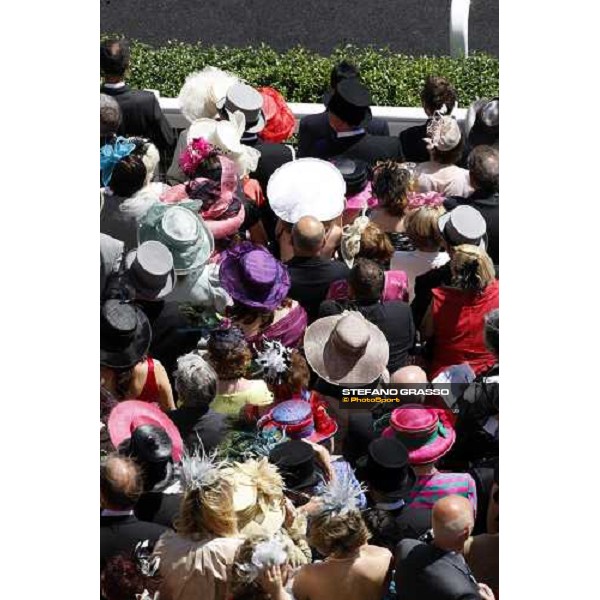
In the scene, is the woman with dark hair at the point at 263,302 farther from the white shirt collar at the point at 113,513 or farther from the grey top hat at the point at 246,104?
the grey top hat at the point at 246,104

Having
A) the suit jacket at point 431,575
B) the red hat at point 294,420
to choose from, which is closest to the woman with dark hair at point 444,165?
the red hat at point 294,420

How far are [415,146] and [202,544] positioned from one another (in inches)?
145

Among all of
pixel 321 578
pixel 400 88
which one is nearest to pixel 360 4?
pixel 400 88

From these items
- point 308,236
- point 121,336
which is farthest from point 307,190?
A: point 121,336

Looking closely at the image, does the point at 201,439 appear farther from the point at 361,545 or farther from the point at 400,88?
the point at 400,88

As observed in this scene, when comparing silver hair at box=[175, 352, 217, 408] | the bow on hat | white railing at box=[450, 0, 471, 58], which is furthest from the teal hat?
white railing at box=[450, 0, 471, 58]

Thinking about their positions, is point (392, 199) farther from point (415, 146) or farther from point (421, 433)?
point (421, 433)

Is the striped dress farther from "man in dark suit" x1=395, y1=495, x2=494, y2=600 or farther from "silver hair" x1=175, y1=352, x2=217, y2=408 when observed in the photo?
"silver hair" x1=175, y1=352, x2=217, y2=408

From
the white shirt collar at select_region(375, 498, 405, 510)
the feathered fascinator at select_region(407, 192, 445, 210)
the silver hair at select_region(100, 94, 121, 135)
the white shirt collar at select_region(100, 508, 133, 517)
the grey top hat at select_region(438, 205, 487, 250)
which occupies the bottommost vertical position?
the white shirt collar at select_region(375, 498, 405, 510)

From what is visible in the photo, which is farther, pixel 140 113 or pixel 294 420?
pixel 140 113

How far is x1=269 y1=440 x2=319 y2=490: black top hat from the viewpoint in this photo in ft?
25.3

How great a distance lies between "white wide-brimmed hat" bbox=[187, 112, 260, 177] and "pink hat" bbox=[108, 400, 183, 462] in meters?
2.13

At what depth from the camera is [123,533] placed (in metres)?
7.30

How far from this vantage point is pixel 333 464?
25.9ft
